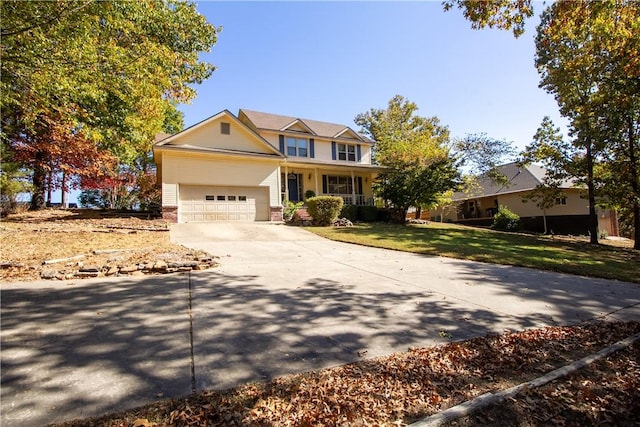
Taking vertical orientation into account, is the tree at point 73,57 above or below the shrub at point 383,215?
above

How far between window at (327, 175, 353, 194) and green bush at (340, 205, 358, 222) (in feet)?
13.2

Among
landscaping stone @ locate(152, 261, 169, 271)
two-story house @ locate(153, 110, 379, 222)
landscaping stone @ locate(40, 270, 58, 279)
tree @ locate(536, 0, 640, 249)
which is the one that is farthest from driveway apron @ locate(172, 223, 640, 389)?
two-story house @ locate(153, 110, 379, 222)

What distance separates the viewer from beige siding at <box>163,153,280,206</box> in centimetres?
1628

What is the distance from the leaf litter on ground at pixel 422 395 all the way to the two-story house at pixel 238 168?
1519cm

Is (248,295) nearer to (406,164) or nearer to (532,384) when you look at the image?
(532,384)

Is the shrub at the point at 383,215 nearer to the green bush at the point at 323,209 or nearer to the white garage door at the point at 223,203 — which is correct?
the green bush at the point at 323,209

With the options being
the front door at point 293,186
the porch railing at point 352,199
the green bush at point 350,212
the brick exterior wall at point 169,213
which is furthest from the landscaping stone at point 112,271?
the porch railing at point 352,199

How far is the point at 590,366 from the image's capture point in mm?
3049

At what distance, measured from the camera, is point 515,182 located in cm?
2667

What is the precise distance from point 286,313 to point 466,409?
2371 millimetres

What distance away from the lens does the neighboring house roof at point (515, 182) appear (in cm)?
2477

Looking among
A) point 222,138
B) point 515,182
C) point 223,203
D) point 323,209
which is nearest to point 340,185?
point 323,209

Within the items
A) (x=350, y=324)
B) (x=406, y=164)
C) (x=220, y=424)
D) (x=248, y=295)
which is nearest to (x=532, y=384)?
(x=350, y=324)

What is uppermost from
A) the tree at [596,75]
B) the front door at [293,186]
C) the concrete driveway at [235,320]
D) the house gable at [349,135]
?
the house gable at [349,135]
